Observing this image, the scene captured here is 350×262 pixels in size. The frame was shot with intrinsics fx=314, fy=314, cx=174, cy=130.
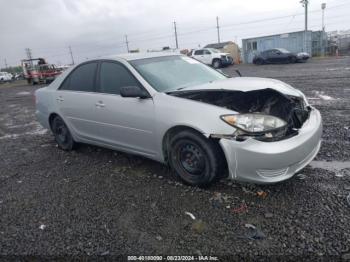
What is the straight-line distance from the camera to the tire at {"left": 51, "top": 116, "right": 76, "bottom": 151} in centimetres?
532

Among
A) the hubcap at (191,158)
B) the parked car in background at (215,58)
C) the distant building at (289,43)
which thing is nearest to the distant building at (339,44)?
the distant building at (289,43)

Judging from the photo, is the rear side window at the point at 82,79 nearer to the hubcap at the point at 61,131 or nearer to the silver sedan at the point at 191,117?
the silver sedan at the point at 191,117

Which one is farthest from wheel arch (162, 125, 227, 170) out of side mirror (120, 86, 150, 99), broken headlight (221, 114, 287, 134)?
side mirror (120, 86, 150, 99)

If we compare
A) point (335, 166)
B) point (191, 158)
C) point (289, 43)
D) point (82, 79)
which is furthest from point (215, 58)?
point (191, 158)

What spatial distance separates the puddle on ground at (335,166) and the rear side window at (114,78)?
2.50 m

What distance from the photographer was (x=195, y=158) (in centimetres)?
347

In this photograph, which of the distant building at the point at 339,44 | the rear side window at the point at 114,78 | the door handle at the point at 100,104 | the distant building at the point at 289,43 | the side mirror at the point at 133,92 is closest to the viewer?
the side mirror at the point at 133,92

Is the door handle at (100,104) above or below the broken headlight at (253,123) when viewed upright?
above

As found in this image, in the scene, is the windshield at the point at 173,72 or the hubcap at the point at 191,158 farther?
the windshield at the point at 173,72

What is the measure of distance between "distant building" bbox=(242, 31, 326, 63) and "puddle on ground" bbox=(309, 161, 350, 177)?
2847cm

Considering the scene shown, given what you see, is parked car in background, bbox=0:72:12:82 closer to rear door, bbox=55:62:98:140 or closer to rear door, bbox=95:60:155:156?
rear door, bbox=55:62:98:140

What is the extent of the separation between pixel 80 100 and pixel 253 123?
8.95 feet

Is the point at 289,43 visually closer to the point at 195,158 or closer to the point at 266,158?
the point at 195,158

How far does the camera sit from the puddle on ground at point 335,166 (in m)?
3.72
